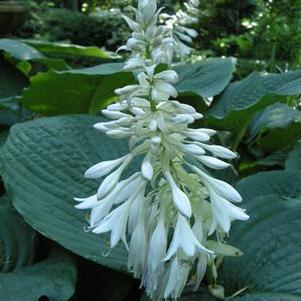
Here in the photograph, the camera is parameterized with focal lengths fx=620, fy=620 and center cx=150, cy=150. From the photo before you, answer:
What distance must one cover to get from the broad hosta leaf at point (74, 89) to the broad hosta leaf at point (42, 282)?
0.93 m

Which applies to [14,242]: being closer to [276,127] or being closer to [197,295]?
[197,295]

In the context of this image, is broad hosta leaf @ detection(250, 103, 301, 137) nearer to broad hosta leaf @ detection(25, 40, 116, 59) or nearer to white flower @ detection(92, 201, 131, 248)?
broad hosta leaf @ detection(25, 40, 116, 59)

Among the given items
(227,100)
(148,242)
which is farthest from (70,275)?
(227,100)

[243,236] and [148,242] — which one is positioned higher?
[148,242]

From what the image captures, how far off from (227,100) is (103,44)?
7.81 metres

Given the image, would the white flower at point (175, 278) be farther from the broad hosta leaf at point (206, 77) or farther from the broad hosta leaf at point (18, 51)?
the broad hosta leaf at point (18, 51)

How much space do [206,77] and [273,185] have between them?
96 centimetres

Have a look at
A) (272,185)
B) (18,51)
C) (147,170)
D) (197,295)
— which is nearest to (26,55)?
(18,51)

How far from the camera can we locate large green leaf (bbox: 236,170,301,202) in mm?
1799

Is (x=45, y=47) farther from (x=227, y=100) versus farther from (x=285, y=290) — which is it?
(x=285, y=290)

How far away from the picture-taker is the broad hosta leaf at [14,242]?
1.68 metres

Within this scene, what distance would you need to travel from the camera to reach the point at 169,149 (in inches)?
47.3

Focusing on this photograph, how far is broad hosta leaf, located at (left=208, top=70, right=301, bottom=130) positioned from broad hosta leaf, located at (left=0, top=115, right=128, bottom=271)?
577 millimetres

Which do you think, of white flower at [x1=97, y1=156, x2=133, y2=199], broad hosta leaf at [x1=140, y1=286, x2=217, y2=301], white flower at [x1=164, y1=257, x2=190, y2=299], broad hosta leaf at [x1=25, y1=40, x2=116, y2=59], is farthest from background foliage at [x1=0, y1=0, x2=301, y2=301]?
broad hosta leaf at [x1=25, y1=40, x2=116, y2=59]
